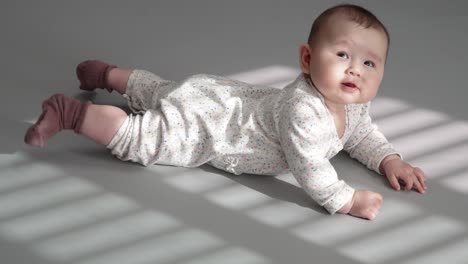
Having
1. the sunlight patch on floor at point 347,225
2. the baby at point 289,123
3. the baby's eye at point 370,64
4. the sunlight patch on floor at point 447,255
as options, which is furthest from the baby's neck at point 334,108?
the sunlight patch on floor at point 447,255

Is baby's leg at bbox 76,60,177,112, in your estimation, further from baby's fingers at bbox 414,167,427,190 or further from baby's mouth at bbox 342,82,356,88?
baby's fingers at bbox 414,167,427,190

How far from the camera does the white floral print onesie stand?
59.7 inches

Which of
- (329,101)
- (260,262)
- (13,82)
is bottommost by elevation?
(260,262)

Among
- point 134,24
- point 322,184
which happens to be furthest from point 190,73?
point 322,184

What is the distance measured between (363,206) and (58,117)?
0.62m

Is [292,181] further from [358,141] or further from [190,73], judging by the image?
[190,73]

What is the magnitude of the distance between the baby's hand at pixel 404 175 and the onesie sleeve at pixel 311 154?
0.14 metres

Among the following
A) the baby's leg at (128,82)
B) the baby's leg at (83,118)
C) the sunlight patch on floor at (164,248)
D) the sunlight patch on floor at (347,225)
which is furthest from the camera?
the baby's leg at (128,82)

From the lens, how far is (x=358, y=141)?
170cm

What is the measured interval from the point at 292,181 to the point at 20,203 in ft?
1.78

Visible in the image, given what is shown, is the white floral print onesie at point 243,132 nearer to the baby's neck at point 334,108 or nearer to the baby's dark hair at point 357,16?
the baby's neck at point 334,108

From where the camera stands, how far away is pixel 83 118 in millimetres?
1581

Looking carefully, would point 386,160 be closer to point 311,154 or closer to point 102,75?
point 311,154

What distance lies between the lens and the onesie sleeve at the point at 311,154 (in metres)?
1.50
